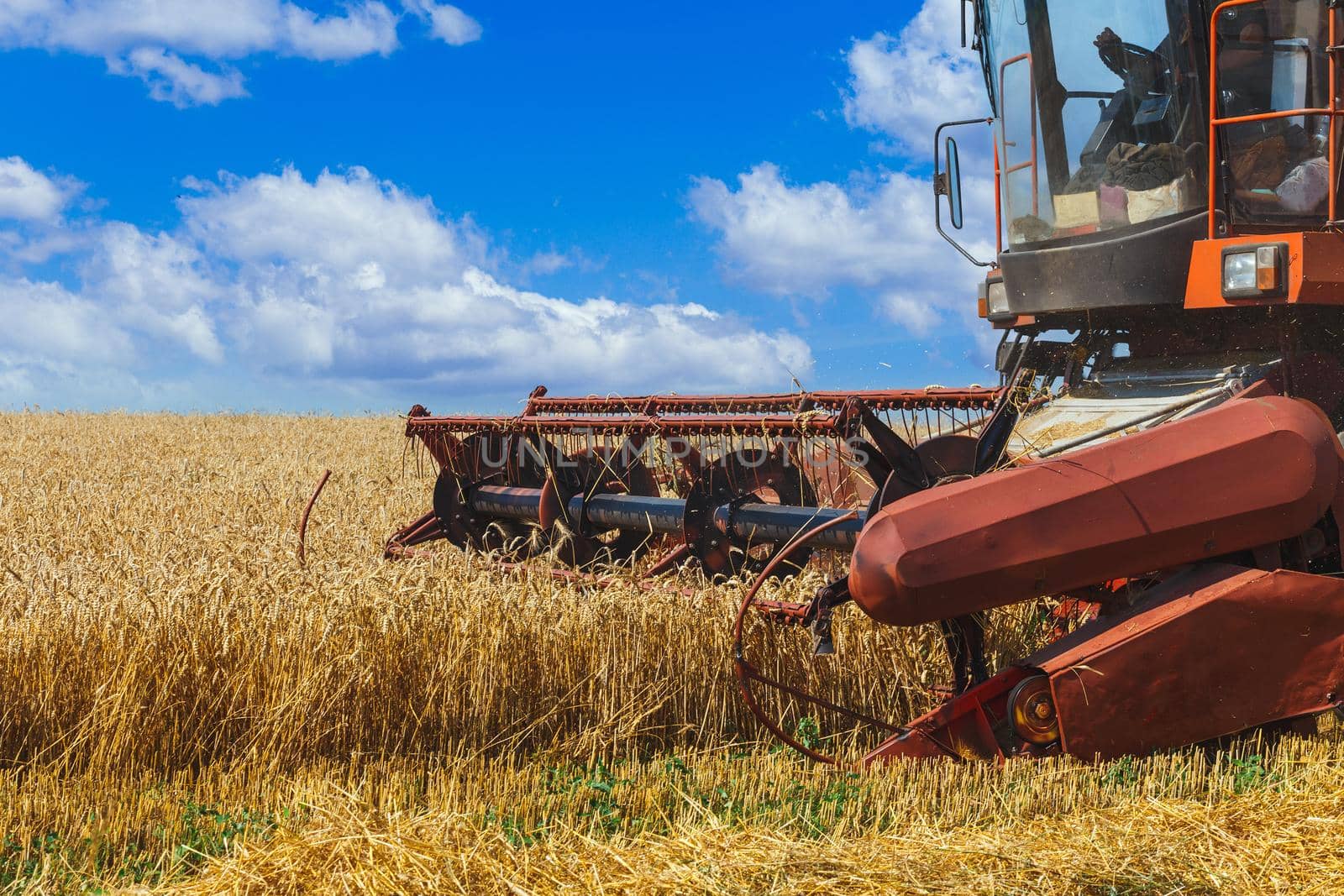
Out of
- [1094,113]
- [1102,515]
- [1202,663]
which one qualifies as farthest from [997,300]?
[1202,663]

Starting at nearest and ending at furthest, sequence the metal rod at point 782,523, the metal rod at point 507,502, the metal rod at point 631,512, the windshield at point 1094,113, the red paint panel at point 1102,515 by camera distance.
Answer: the red paint panel at point 1102,515 < the metal rod at point 782,523 < the metal rod at point 631,512 < the windshield at point 1094,113 < the metal rod at point 507,502

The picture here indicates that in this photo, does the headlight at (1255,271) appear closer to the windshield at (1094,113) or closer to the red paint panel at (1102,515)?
the windshield at (1094,113)

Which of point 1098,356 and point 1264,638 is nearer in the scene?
point 1264,638

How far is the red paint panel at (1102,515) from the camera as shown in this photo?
10.0 feet

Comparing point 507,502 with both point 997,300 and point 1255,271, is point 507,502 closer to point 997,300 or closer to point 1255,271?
point 997,300

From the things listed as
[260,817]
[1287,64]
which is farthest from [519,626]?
[1287,64]

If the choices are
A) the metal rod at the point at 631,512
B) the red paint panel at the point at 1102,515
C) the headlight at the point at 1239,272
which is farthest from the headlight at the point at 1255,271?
the metal rod at the point at 631,512

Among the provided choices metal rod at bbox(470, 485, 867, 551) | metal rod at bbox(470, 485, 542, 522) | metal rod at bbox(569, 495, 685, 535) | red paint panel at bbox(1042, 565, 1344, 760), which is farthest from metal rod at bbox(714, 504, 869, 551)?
metal rod at bbox(470, 485, 542, 522)

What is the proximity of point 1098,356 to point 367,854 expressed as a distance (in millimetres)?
4141

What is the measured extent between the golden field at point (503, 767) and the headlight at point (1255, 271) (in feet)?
4.73

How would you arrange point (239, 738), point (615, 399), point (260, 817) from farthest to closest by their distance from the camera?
point (615, 399) → point (239, 738) → point (260, 817)

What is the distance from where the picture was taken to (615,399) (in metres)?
5.32

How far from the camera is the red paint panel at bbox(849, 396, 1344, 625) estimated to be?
10.0ft

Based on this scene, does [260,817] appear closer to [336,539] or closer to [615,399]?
[615,399]
